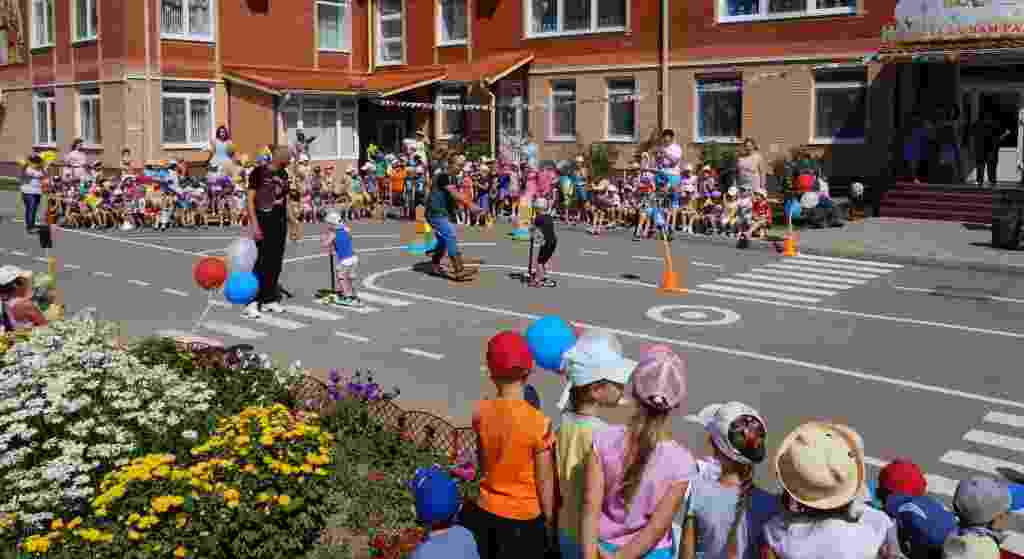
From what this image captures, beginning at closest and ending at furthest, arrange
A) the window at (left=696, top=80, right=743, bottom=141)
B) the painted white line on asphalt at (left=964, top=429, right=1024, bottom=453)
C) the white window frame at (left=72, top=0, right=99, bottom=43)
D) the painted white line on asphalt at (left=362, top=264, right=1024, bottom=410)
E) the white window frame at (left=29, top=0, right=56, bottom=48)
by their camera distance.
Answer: the painted white line on asphalt at (left=964, top=429, right=1024, bottom=453) → the painted white line on asphalt at (left=362, top=264, right=1024, bottom=410) → the window at (left=696, top=80, right=743, bottom=141) → the white window frame at (left=72, top=0, right=99, bottom=43) → the white window frame at (left=29, top=0, right=56, bottom=48)

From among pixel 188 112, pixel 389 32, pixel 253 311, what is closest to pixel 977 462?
pixel 253 311

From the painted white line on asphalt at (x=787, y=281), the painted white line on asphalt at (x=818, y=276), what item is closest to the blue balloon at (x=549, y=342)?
the painted white line on asphalt at (x=787, y=281)

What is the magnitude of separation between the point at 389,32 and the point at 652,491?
120 feet

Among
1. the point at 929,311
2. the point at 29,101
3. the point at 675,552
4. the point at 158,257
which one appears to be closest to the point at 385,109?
the point at 29,101

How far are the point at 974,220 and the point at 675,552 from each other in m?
22.4

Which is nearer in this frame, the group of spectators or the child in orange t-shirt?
the group of spectators

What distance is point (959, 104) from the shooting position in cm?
2698

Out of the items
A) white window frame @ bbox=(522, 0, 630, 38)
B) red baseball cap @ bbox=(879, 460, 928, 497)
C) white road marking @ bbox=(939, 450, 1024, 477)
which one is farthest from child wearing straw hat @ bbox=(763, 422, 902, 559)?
→ white window frame @ bbox=(522, 0, 630, 38)

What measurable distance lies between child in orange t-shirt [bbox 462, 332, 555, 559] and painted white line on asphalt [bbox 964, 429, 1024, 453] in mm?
5837

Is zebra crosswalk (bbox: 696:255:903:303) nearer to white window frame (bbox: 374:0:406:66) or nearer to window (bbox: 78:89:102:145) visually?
white window frame (bbox: 374:0:406:66)

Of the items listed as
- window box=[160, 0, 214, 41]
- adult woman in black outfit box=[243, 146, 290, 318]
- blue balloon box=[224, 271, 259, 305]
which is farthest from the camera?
window box=[160, 0, 214, 41]

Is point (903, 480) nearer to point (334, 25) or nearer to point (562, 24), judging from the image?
point (562, 24)

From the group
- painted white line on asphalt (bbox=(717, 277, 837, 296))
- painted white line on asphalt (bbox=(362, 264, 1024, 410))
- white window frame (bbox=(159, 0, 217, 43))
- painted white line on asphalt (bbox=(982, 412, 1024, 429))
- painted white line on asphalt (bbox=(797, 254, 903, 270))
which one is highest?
white window frame (bbox=(159, 0, 217, 43))

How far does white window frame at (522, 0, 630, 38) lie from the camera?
31922 mm
